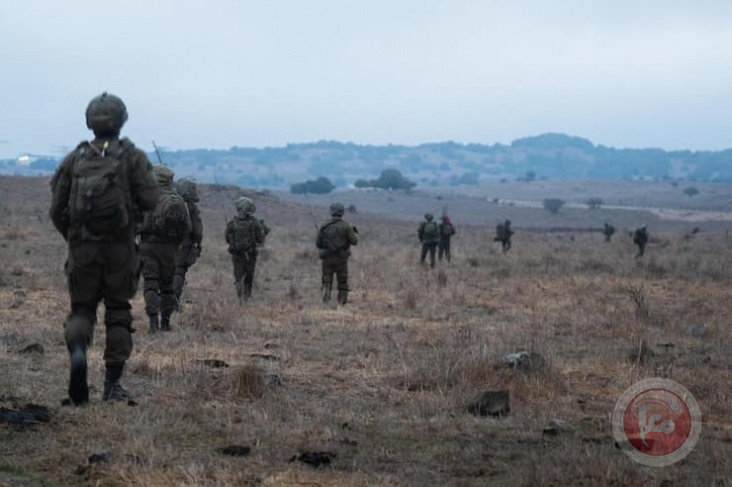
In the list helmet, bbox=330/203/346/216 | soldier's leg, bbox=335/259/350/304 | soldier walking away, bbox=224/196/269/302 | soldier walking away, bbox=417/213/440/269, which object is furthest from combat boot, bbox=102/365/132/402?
soldier walking away, bbox=417/213/440/269

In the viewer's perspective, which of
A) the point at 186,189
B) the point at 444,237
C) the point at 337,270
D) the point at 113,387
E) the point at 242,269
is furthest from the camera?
the point at 444,237

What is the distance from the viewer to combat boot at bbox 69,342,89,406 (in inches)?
253

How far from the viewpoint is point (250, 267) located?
14.4 m

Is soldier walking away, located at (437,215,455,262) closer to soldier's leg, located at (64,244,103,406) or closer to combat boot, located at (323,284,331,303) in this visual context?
combat boot, located at (323,284,331,303)

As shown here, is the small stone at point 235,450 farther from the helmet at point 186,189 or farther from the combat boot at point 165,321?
the helmet at point 186,189

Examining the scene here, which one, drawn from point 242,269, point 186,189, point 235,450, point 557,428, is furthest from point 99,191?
point 242,269

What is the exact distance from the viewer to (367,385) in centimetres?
817

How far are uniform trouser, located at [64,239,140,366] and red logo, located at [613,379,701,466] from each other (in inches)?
125

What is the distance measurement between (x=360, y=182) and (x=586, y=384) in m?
109

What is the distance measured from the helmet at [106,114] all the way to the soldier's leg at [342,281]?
858cm

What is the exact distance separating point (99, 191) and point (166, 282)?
4.69 meters

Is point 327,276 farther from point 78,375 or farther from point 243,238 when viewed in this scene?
point 78,375

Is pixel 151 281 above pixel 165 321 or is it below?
above

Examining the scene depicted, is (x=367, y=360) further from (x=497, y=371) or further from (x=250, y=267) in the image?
(x=250, y=267)
